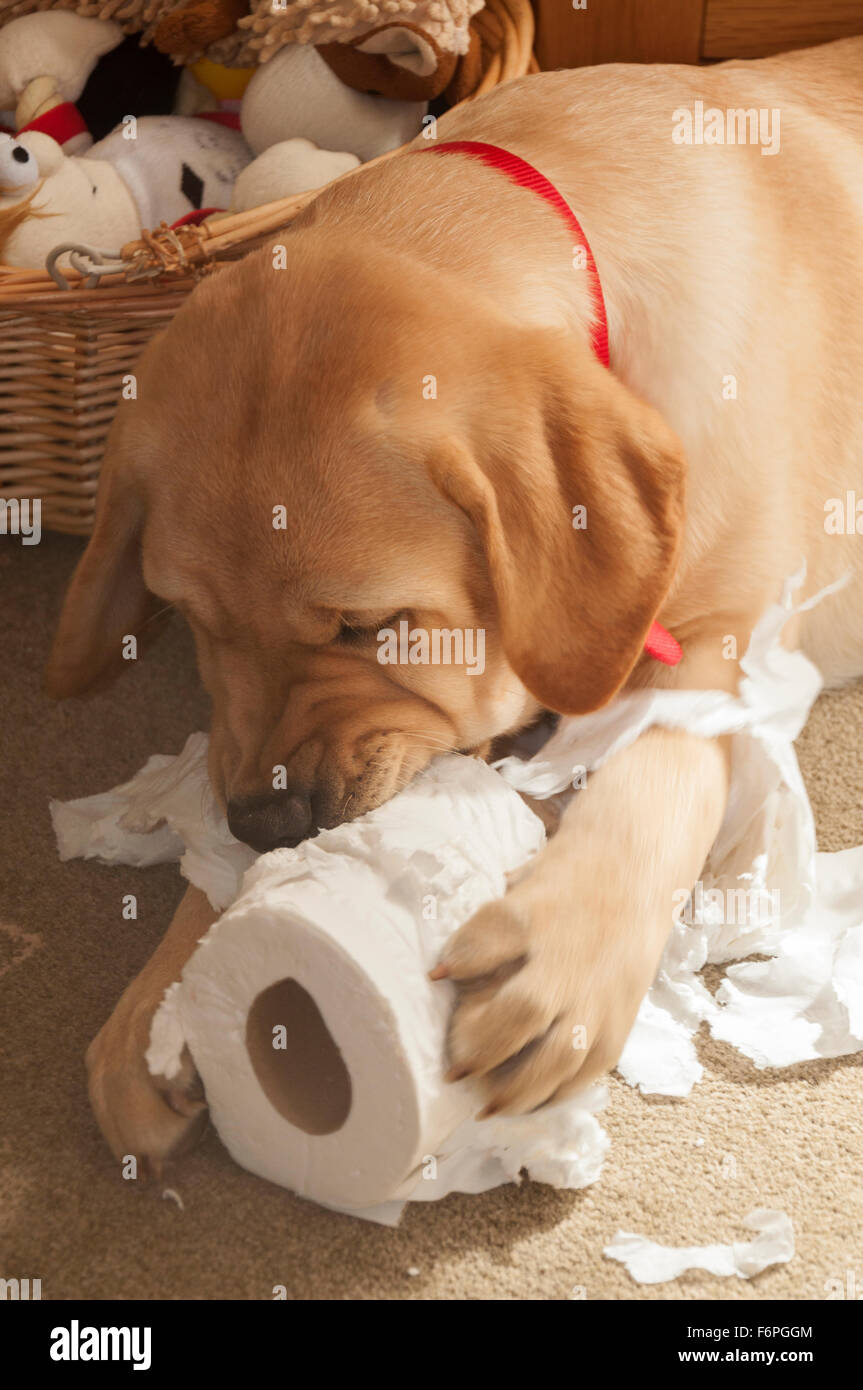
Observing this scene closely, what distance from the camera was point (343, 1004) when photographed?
1330mm

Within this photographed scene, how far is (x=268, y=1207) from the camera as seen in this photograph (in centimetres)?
149

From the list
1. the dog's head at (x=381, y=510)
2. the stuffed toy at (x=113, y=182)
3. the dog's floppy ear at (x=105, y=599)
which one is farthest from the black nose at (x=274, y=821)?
the stuffed toy at (x=113, y=182)

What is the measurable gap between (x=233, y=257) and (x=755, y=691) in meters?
1.20

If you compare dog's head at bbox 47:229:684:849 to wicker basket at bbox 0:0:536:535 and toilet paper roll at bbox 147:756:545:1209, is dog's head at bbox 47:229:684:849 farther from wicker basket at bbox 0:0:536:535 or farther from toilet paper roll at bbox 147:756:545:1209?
wicker basket at bbox 0:0:536:535

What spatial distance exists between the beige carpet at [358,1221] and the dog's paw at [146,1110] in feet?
0.09

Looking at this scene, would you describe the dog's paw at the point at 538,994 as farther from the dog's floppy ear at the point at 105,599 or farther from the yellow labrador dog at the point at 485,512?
the dog's floppy ear at the point at 105,599

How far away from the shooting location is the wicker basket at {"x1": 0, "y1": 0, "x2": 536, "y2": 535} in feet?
7.48

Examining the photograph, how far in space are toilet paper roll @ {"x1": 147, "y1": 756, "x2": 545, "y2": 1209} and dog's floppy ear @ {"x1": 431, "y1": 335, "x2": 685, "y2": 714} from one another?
0.22 m

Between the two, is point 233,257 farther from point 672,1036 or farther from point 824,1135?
point 824,1135

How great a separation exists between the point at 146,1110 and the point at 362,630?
0.59m

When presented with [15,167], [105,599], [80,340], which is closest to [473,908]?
[105,599]

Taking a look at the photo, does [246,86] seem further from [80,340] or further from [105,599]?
[105,599]

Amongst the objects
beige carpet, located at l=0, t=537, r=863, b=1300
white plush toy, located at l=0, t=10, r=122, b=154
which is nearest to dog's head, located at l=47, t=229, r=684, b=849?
beige carpet, located at l=0, t=537, r=863, b=1300
